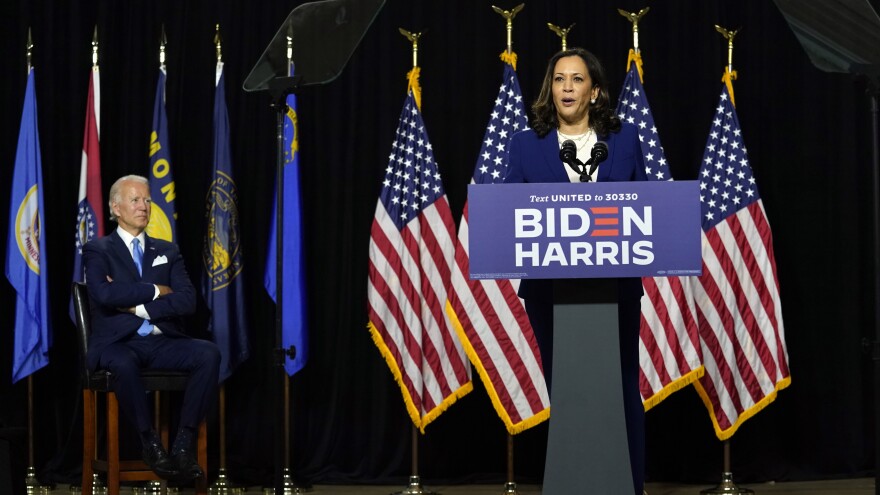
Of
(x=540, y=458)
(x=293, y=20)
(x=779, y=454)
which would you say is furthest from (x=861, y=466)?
(x=293, y=20)

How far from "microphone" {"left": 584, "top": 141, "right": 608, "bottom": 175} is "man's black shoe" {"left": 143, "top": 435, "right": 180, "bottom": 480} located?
2.29 meters

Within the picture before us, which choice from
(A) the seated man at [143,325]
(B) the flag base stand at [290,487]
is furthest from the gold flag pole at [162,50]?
(B) the flag base stand at [290,487]

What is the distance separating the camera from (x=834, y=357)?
18.2 feet

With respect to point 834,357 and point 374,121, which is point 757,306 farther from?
point 374,121

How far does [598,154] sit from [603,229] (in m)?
0.27

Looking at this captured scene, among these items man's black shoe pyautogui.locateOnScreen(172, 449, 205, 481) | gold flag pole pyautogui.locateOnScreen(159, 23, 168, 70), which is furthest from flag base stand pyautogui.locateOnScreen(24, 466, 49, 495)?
gold flag pole pyautogui.locateOnScreen(159, 23, 168, 70)

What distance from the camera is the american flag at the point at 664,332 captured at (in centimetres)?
500

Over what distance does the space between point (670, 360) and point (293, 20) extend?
2.27 metres

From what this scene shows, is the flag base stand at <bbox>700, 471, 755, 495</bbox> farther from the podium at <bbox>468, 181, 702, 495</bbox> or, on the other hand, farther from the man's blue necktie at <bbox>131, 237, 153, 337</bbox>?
the man's blue necktie at <bbox>131, 237, 153, 337</bbox>

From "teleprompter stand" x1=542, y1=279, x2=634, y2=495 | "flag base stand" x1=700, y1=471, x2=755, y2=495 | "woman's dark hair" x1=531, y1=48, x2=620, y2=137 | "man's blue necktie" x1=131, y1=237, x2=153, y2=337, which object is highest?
"woman's dark hair" x1=531, y1=48, x2=620, y2=137

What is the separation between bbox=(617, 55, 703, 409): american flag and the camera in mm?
5004

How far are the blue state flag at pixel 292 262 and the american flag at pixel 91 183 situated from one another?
34.4 inches

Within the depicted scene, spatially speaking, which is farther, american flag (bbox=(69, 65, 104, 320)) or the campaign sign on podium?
american flag (bbox=(69, 65, 104, 320))

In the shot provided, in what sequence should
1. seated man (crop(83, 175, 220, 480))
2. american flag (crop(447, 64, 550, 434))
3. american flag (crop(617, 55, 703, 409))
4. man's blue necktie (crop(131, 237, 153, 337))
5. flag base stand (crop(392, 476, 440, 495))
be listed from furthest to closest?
flag base stand (crop(392, 476, 440, 495))
american flag (crop(447, 64, 550, 434))
american flag (crop(617, 55, 703, 409))
man's blue necktie (crop(131, 237, 153, 337))
seated man (crop(83, 175, 220, 480))
